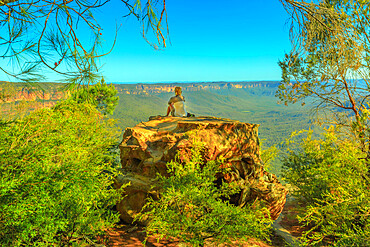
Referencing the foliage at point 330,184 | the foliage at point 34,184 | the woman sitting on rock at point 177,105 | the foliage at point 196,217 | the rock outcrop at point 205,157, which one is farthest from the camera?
the woman sitting on rock at point 177,105

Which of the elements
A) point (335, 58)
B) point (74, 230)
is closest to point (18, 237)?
point (74, 230)

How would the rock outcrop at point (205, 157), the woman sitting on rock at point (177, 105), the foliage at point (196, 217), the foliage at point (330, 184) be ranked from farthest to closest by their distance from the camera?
1. the woman sitting on rock at point (177, 105)
2. the rock outcrop at point (205, 157)
3. the foliage at point (330, 184)
4. the foliage at point (196, 217)

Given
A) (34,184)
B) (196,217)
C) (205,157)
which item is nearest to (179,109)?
(205,157)

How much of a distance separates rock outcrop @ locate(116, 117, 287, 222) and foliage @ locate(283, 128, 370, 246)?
148 centimetres

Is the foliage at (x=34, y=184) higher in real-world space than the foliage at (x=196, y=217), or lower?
higher

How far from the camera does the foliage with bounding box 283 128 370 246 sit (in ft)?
16.9

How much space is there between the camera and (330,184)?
741 centimetres

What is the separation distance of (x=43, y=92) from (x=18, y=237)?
2.30 meters

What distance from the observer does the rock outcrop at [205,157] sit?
22.4ft

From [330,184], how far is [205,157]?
4280 millimetres

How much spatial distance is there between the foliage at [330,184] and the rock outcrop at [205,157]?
148 centimetres

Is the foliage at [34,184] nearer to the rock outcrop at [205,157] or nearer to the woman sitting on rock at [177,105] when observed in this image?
the rock outcrop at [205,157]

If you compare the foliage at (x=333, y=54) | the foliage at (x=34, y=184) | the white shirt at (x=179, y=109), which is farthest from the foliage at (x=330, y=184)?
the white shirt at (x=179, y=109)

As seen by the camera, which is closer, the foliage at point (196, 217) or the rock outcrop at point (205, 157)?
the foliage at point (196, 217)
